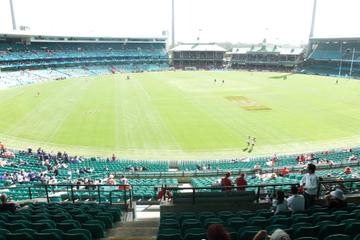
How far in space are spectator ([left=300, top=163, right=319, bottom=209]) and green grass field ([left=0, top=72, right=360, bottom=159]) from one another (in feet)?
54.0

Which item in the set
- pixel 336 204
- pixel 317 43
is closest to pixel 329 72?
pixel 317 43

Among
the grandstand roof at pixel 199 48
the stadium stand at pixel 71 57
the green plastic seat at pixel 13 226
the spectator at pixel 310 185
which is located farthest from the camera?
the grandstand roof at pixel 199 48

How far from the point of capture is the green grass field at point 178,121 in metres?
27.1

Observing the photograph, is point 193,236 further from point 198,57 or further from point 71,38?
point 198,57

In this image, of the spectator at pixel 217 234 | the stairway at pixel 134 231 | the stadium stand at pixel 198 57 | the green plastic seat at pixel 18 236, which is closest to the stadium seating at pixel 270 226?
the stairway at pixel 134 231

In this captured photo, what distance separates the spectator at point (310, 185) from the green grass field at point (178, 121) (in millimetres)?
16451

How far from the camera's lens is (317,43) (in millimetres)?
101875

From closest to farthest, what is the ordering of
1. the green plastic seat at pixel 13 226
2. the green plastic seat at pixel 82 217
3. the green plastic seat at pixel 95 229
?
the green plastic seat at pixel 13 226 < the green plastic seat at pixel 95 229 < the green plastic seat at pixel 82 217

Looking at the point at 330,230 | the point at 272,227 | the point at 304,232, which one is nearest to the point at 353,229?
the point at 330,230

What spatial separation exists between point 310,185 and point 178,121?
86.3 feet

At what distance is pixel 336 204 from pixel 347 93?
166 ft

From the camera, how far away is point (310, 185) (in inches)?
329

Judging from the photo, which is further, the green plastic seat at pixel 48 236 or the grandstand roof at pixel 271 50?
the grandstand roof at pixel 271 50

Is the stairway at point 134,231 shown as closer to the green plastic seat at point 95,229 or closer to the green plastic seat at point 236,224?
the green plastic seat at point 95,229
